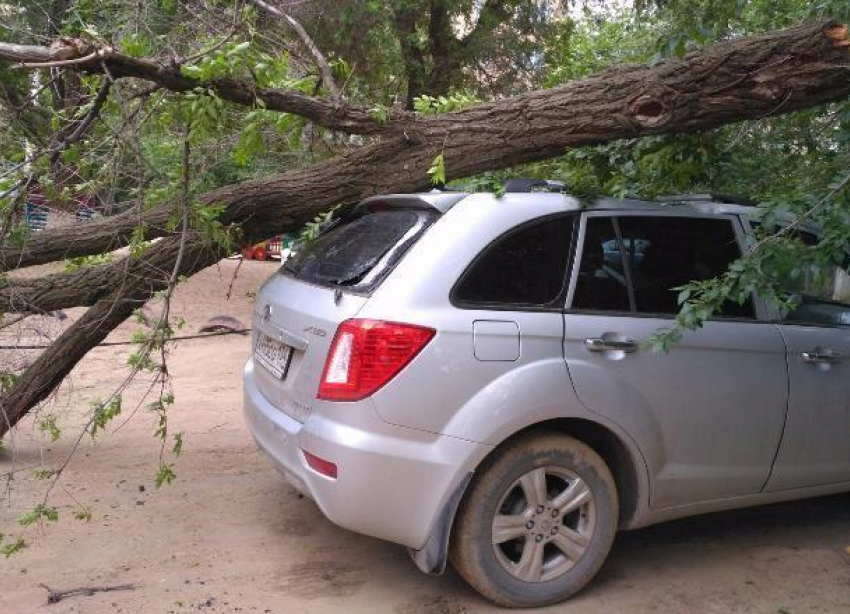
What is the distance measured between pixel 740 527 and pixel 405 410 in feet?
7.75

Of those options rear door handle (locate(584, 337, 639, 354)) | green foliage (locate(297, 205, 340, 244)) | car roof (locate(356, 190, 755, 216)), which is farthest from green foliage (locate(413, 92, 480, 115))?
rear door handle (locate(584, 337, 639, 354))

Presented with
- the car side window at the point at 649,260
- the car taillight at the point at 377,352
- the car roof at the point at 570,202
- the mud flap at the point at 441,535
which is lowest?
the mud flap at the point at 441,535

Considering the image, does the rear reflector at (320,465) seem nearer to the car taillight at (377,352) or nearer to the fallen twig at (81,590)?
the car taillight at (377,352)

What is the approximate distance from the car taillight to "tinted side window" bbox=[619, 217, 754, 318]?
113cm

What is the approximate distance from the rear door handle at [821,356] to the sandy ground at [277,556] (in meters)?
0.99

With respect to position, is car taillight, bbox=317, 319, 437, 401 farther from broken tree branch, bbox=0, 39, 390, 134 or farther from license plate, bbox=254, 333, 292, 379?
broken tree branch, bbox=0, 39, 390, 134

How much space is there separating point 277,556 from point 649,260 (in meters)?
2.28

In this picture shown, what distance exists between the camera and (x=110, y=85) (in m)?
4.01

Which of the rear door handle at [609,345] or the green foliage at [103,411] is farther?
the green foliage at [103,411]

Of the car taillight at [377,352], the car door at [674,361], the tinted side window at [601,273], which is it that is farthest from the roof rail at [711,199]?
the car taillight at [377,352]

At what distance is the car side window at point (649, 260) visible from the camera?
3.79 meters

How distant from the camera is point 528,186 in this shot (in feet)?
13.4

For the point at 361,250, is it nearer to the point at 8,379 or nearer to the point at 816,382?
the point at 816,382

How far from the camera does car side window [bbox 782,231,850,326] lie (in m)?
4.04
